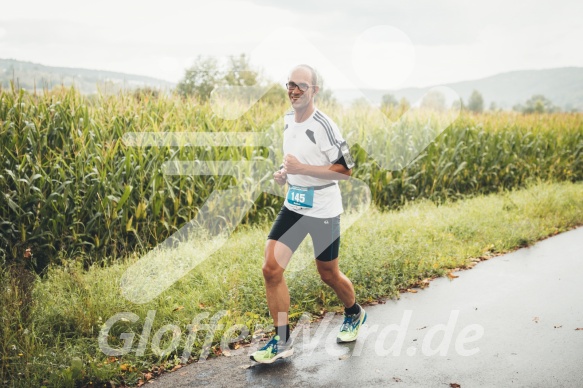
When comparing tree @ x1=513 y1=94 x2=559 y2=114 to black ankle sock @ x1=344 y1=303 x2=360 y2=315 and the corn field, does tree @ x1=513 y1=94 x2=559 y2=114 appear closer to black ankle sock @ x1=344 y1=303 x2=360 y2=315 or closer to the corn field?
the corn field

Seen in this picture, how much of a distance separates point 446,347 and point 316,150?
2.14m

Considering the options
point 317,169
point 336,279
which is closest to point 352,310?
point 336,279

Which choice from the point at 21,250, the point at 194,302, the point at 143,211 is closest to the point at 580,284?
the point at 194,302

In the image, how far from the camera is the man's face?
4555 millimetres

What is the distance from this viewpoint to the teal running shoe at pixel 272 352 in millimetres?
4762

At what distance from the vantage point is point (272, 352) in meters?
4.80

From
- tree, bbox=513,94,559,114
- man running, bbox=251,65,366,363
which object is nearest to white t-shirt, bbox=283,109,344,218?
man running, bbox=251,65,366,363

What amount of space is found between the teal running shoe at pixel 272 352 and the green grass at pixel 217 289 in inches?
25.5

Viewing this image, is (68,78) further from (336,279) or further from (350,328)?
(350,328)

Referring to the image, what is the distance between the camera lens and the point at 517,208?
11250mm

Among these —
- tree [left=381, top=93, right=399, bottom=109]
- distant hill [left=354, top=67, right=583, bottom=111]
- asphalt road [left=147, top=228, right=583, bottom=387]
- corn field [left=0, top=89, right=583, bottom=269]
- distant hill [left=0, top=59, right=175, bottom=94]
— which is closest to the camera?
asphalt road [left=147, top=228, right=583, bottom=387]

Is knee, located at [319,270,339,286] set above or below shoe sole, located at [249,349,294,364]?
above

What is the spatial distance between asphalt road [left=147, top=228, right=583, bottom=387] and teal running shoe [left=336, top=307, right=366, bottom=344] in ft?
0.24

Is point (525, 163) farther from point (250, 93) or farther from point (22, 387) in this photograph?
point (22, 387)
